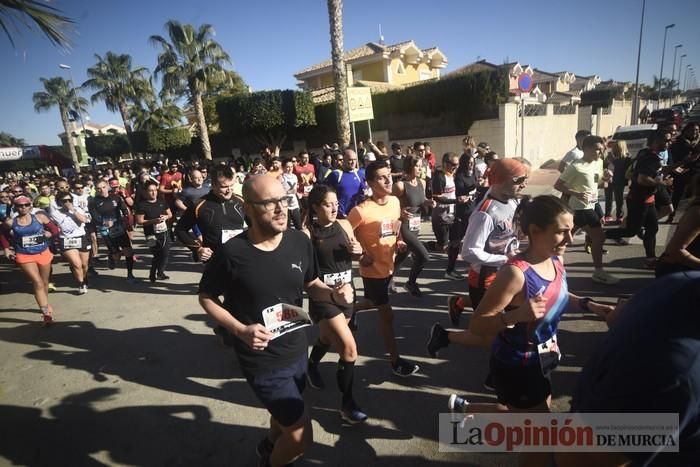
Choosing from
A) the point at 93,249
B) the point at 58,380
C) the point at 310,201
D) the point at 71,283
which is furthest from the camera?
the point at 93,249

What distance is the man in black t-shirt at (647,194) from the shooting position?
17.3 ft

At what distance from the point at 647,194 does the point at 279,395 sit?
5.99 meters

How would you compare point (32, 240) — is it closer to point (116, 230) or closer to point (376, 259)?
point (116, 230)

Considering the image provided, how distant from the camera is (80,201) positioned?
27.3 feet

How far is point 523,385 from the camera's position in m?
2.10

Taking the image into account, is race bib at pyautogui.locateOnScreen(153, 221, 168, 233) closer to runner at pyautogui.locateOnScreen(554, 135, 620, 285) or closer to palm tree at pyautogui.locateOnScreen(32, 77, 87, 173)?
runner at pyautogui.locateOnScreen(554, 135, 620, 285)

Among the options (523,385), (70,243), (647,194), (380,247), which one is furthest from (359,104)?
(523,385)

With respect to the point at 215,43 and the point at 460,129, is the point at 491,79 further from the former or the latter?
the point at 215,43

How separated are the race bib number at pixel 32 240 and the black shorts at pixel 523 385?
6417 mm

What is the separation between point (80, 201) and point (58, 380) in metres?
5.55

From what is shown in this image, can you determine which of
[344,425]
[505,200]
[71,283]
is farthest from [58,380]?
Answer: [505,200]

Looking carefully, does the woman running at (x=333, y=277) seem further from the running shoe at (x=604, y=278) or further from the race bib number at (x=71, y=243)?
the race bib number at (x=71, y=243)

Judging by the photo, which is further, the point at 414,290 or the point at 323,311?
the point at 414,290

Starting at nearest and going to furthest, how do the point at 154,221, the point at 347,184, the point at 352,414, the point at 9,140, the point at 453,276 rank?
the point at 352,414 → the point at 453,276 → the point at 347,184 → the point at 154,221 → the point at 9,140
